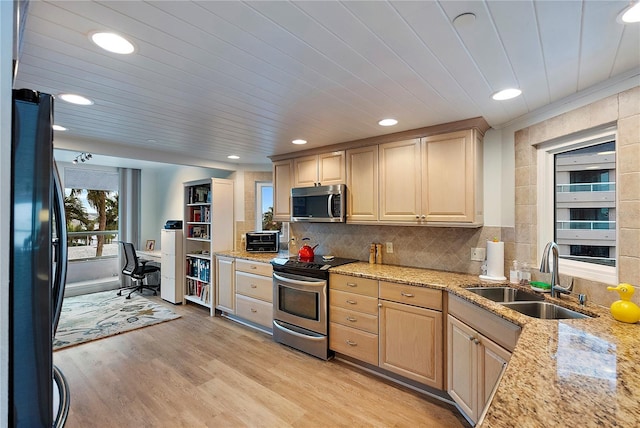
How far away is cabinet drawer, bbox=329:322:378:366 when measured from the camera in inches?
106

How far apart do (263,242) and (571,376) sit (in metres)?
3.67

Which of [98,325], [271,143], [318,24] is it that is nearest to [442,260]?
[271,143]

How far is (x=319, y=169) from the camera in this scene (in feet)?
11.5

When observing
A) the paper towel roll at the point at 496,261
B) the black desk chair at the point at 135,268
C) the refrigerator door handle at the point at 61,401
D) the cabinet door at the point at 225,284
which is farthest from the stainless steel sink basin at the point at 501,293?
the black desk chair at the point at 135,268

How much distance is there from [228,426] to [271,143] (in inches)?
102

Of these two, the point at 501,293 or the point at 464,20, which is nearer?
the point at 464,20

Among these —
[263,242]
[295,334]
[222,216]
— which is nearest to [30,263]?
[295,334]

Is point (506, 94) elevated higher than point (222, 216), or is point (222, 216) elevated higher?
point (506, 94)

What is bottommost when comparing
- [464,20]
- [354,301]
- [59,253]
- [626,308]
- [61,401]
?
[354,301]

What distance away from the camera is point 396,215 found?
293 cm

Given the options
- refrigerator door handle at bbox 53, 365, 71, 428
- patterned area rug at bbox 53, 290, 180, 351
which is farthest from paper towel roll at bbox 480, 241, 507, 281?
patterned area rug at bbox 53, 290, 180, 351

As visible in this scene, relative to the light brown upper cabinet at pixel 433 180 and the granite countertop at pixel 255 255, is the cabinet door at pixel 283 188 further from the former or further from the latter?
the light brown upper cabinet at pixel 433 180

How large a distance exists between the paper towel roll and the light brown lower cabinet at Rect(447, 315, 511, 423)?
593 mm

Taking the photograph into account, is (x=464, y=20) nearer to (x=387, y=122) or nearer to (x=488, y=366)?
(x=387, y=122)
